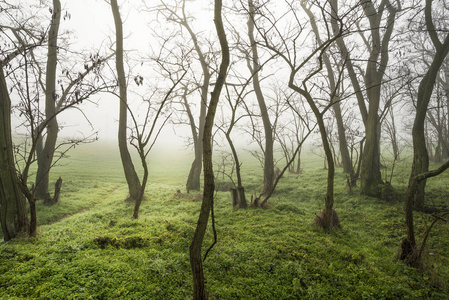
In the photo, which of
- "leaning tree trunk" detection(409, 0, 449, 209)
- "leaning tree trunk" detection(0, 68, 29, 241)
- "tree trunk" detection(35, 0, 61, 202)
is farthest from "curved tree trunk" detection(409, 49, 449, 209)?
"tree trunk" detection(35, 0, 61, 202)

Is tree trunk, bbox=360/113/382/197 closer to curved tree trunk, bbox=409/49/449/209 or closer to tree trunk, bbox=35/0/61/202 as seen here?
curved tree trunk, bbox=409/49/449/209

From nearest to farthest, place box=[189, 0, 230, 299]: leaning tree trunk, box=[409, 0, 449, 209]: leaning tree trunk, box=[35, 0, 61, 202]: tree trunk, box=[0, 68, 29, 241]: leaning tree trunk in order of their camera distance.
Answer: box=[189, 0, 230, 299]: leaning tree trunk, box=[0, 68, 29, 241]: leaning tree trunk, box=[409, 0, 449, 209]: leaning tree trunk, box=[35, 0, 61, 202]: tree trunk

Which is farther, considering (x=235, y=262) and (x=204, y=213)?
(x=235, y=262)

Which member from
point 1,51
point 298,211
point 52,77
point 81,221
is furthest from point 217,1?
point 52,77

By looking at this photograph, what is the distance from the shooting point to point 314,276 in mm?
4363

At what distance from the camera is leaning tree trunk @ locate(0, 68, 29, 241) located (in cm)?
524

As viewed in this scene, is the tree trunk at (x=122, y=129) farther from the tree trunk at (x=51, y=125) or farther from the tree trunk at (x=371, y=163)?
the tree trunk at (x=371, y=163)

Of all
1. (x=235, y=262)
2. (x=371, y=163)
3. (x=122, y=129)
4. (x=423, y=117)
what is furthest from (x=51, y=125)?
(x=423, y=117)

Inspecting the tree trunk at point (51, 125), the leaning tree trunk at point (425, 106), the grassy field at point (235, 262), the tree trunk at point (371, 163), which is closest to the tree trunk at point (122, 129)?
the tree trunk at point (51, 125)

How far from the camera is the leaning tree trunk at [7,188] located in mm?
5238

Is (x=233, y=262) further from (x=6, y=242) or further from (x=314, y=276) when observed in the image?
(x=6, y=242)

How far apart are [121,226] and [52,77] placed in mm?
9395

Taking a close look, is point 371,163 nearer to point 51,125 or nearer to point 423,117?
point 423,117

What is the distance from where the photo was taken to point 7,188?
17.3 feet
